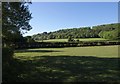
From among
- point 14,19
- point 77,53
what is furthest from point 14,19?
point 77,53

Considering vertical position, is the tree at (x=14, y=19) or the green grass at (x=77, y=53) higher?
the tree at (x=14, y=19)

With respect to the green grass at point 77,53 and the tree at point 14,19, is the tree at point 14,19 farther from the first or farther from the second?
the green grass at point 77,53

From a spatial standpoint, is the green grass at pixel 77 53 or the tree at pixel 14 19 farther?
the green grass at pixel 77 53

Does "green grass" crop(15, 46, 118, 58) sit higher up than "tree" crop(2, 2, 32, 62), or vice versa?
"tree" crop(2, 2, 32, 62)

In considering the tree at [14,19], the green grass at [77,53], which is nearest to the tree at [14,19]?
the tree at [14,19]

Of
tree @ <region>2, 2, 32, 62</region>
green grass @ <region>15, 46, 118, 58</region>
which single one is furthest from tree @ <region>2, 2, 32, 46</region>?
green grass @ <region>15, 46, 118, 58</region>

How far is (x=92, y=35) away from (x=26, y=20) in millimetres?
79539

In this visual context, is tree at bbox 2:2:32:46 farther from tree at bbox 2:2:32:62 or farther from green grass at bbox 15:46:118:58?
green grass at bbox 15:46:118:58

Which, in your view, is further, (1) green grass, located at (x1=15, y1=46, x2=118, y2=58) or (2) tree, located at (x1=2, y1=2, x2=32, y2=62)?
(1) green grass, located at (x1=15, y1=46, x2=118, y2=58)

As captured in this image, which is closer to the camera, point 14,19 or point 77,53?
point 14,19

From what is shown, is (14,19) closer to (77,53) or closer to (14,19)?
(14,19)

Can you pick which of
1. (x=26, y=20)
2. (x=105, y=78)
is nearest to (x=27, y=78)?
(x=105, y=78)

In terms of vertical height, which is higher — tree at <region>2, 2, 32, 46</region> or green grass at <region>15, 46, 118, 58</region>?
tree at <region>2, 2, 32, 46</region>

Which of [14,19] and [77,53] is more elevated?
[14,19]
